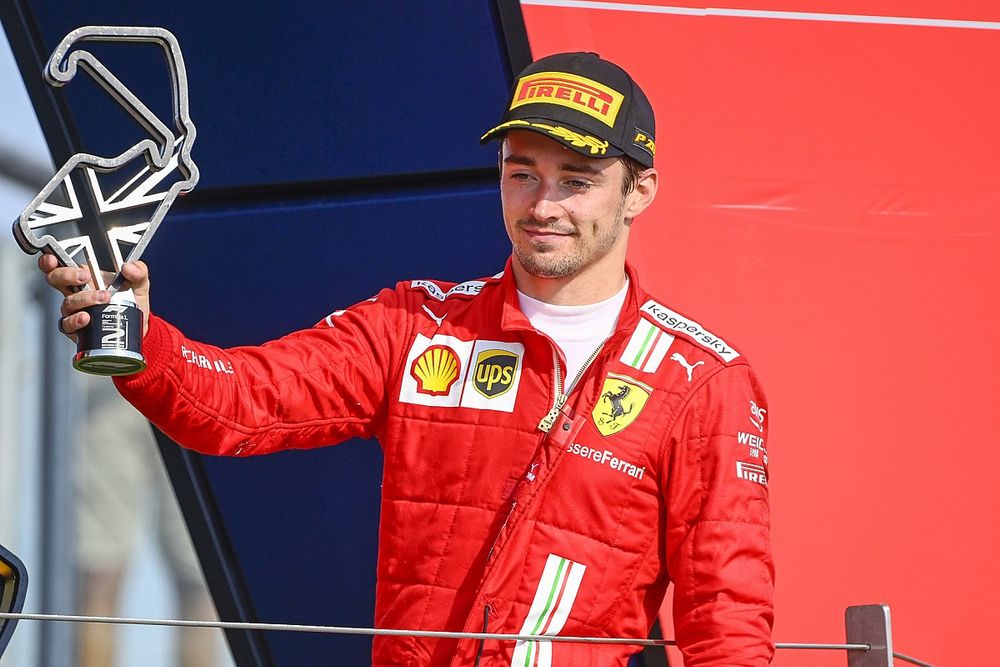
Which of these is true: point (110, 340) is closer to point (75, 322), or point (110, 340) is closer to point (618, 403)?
point (75, 322)

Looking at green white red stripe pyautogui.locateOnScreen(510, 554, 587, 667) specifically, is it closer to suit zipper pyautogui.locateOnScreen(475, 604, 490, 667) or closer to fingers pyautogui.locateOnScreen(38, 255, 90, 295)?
suit zipper pyautogui.locateOnScreen(475, 604, 490, 667)

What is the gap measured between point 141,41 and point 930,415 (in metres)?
1.63

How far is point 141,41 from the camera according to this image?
172 cm

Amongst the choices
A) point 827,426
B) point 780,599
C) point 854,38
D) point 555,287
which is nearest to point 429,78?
point 555,287

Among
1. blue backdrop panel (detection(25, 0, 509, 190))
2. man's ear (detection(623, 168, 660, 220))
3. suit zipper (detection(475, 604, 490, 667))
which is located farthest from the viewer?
blue backdrop panel (detection(25, 0, 509, 190))

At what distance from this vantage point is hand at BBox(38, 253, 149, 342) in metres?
1.54

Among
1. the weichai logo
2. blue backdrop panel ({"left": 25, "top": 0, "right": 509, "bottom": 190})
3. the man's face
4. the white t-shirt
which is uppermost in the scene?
blue backdrop panel ({"left": 25, "top": 0, "right": 509, "bottom": 190})

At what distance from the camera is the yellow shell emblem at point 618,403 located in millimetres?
1921

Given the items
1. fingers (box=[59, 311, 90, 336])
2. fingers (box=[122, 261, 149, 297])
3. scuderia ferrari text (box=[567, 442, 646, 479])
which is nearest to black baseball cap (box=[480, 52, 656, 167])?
scuderia ferrari text (box=[567, 442, 646, 479])

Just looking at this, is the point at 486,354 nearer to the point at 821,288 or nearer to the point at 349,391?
the point at 349,391

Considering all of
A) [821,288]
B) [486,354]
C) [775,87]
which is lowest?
[486,354]

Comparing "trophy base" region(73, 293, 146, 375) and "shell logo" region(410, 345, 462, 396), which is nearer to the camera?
"trophy base" region(73, 293, 146, 375)

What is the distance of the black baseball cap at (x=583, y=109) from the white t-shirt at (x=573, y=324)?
242 millimetres

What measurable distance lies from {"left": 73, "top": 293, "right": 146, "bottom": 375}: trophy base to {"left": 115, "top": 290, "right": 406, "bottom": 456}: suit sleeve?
11 centimetres
